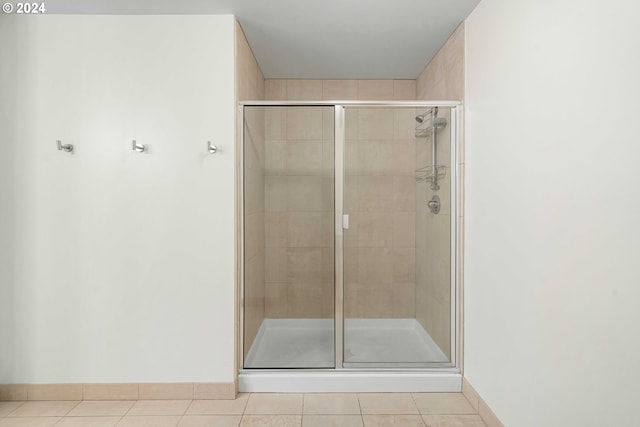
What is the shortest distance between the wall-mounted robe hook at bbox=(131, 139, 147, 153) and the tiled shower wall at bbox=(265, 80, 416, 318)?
77cm

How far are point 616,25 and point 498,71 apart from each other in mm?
791

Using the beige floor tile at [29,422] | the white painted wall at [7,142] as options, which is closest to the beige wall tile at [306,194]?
the white painted wall at [7,142]

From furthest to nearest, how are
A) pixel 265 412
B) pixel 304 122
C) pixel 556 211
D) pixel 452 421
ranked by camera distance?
pixel 304 122 < pixel 265 412 < pixel 452 421 < pixel 556 211

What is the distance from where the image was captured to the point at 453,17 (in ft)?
7.71

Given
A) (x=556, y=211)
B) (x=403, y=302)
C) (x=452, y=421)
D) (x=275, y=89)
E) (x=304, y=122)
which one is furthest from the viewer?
(x=275, y=89)

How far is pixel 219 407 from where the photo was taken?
7.34 ft

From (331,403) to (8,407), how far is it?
199cm

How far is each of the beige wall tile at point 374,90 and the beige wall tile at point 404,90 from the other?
0.05m

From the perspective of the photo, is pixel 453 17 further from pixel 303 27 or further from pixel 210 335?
pixel 210 335

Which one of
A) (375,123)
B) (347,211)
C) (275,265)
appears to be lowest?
(275,265)

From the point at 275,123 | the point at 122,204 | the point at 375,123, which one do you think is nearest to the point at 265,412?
the point at 122,204

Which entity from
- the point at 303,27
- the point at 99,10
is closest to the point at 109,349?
the point at 99,10

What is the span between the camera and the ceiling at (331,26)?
2.19 metres

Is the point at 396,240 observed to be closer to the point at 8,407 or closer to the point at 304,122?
the point at 304,122
